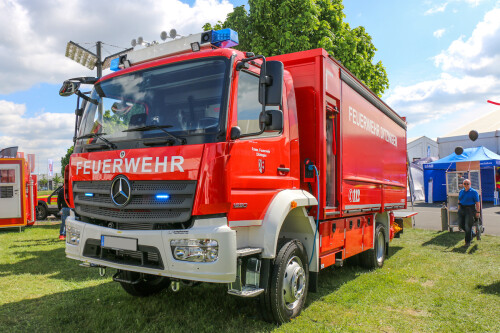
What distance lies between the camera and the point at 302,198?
436 centimetres

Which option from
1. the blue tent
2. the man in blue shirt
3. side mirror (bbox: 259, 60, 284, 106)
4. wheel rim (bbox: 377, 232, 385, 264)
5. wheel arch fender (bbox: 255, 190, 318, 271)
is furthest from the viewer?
the blue tent

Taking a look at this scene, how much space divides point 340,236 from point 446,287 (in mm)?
1939

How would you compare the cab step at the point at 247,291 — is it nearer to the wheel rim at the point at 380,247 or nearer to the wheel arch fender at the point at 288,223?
the wheel arch fender at the point at 288,223

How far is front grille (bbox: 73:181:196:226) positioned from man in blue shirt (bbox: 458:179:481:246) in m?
8.90

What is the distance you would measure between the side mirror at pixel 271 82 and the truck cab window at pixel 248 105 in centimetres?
22

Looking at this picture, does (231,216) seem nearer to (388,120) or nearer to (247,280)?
(247,280)

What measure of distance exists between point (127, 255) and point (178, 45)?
2239 millimetres

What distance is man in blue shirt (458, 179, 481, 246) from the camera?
32.1 ft

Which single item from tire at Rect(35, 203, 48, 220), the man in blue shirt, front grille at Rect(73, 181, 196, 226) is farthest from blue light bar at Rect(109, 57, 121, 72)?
tire at Rect(35, 203, 48, 220)

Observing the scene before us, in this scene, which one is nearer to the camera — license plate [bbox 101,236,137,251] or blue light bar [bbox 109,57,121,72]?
license plate [bbox 101,236,137,251]

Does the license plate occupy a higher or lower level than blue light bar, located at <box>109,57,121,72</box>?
lower

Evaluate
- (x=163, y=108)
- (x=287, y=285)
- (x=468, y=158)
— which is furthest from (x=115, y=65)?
(x=468, y=158)

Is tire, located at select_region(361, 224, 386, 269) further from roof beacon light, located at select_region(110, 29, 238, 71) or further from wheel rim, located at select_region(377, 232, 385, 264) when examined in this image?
roof beacon light, located at select_region(110, 29, 238, 71)

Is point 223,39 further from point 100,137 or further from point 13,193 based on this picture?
point 13,193
